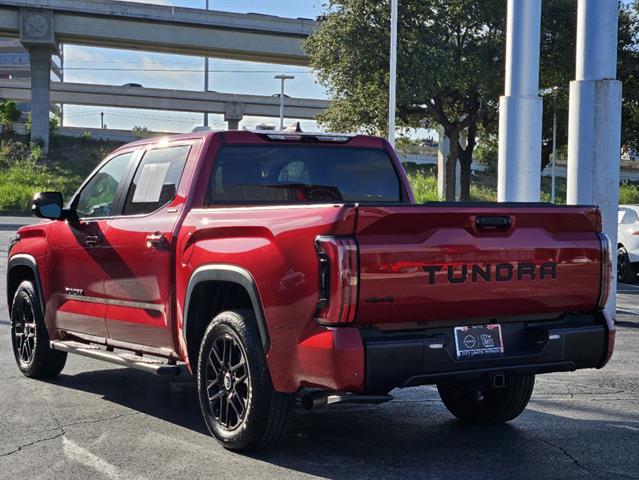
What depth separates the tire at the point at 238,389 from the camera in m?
5.58

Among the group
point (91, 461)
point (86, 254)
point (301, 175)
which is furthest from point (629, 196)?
point (91, 461)

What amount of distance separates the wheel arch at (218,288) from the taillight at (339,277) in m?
0.57

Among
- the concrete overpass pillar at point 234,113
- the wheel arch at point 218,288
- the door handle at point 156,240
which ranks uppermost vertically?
the concrete overpass pillar at point 234,113

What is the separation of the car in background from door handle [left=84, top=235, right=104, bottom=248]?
12.0 metres

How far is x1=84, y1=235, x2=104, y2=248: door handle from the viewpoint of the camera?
23.7 ft

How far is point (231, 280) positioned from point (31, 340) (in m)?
3.32

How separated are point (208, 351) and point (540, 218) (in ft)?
6.88

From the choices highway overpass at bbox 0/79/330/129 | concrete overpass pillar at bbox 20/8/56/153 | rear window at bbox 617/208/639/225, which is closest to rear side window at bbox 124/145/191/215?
rear window at bbox 617/208/639/225

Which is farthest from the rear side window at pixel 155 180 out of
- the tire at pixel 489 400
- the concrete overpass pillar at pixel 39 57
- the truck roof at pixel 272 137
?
the concrete overpass pillar at pixel 39 57

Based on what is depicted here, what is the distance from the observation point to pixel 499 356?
556 centimetres

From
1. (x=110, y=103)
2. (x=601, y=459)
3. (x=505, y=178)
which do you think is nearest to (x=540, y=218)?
(x=601, y=459)

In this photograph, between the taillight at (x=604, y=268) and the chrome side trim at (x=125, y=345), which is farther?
the chrome side trim at (x=125, y=345)

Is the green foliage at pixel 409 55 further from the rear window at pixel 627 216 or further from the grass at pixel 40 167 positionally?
the grass at pixel 40 167

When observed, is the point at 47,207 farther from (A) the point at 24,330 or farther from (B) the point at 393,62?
(B) the point at 393,62
